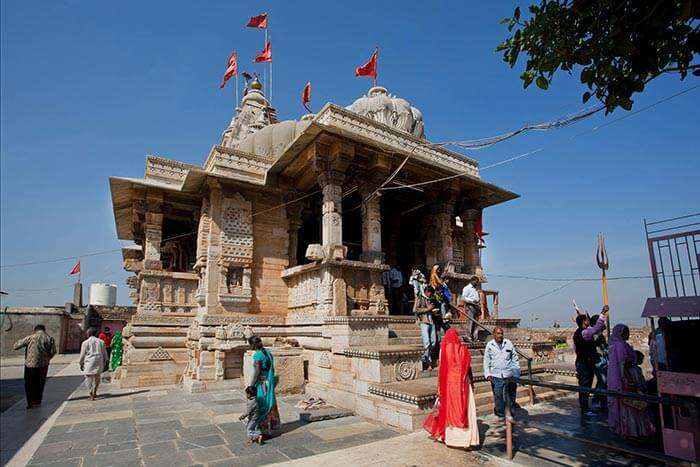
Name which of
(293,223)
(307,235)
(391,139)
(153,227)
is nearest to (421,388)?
(391,139)

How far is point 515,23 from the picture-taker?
12.7 ft

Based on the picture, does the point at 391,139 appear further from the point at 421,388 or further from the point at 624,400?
the point at 624,400

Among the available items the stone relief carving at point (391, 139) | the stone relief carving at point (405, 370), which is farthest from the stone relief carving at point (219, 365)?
the stone relief carving at point (391, 139)

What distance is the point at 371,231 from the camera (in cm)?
1009

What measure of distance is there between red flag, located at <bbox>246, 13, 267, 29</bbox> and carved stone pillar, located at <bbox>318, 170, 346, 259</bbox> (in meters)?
10.7

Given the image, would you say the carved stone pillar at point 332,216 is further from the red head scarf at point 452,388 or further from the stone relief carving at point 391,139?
the red head scarf at point 452,388

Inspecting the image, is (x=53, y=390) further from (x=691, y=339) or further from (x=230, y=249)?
(x=691, y=339)

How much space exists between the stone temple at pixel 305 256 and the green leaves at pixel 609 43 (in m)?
4.80

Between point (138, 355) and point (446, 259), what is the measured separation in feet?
28.5

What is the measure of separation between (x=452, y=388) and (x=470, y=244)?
A: 8.26m

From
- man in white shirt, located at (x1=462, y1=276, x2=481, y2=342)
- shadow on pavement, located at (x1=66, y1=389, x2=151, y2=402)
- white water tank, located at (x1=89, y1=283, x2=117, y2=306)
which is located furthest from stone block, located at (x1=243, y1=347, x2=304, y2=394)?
white water tank, located at (x1=89, y1=283, x2=117, y2=306)

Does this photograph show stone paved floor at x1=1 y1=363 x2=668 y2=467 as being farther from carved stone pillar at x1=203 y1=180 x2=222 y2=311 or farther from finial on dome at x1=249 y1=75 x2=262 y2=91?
finial on dome at x1=249 y1=75 x2=262 y2=91

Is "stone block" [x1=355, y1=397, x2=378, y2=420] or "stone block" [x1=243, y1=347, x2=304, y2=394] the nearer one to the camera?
"stone block" [x1=355, y1=397, x2=378, y2=420]

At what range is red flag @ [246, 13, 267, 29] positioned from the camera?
1709 cm
